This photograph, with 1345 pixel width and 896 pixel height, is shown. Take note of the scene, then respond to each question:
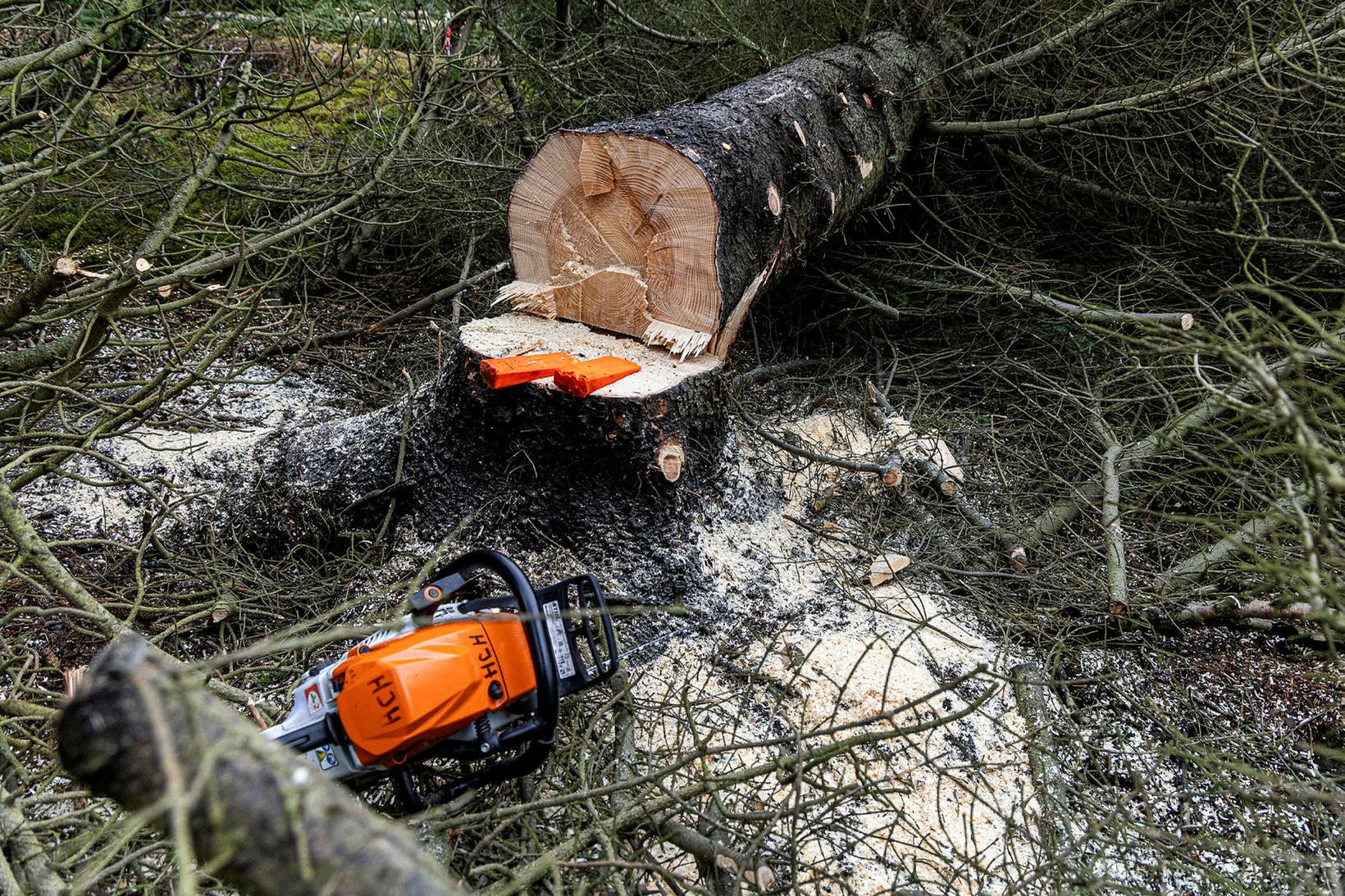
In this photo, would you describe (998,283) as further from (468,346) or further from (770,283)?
(468,346)

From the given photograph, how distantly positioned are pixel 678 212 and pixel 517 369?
2.41 feet

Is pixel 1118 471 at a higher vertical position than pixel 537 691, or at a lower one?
lower

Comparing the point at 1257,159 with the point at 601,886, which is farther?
the point at 1257,159

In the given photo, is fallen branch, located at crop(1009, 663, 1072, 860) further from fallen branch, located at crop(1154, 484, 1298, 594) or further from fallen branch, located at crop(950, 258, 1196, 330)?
fallen branch, located at crop(950, 258, 1196, 330)

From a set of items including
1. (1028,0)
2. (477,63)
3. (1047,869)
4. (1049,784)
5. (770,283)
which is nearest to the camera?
(1047,869)

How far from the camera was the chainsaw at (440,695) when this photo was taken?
5.73ft

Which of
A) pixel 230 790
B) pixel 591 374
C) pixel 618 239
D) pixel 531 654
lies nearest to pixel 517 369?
pixel 591 374

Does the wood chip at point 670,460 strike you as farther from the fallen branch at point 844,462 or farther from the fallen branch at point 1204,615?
the fallen branch at point 1204,615

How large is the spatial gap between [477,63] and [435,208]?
1160mm

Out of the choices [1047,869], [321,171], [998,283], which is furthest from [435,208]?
[1047,869]

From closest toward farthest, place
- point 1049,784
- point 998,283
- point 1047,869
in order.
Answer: point 1047,869, point 1049,784, point 998,283

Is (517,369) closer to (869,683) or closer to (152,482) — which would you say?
(869,683)

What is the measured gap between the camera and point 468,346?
8.47ft

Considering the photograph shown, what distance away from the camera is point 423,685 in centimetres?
174
